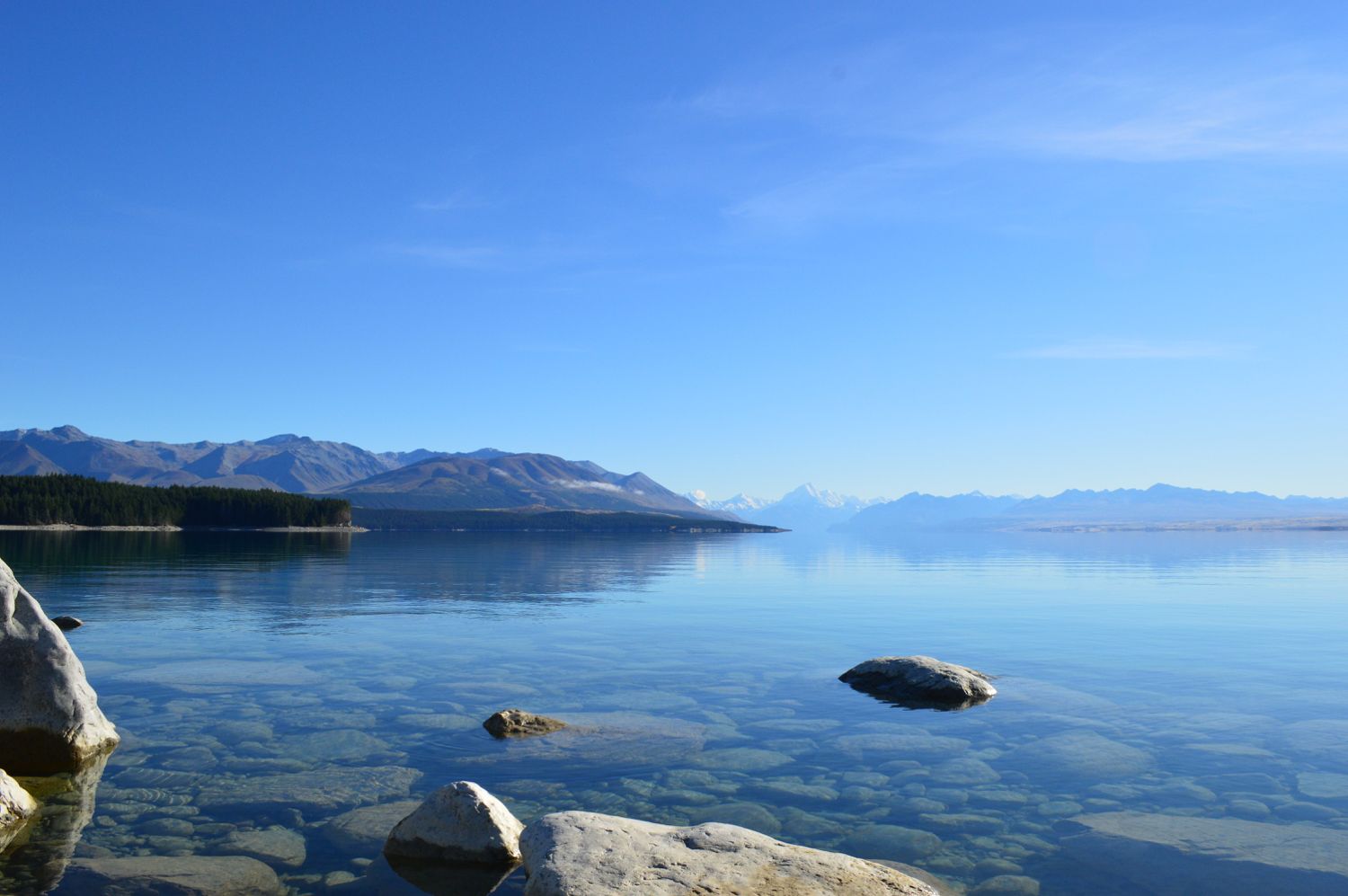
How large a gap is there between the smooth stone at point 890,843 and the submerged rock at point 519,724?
8.81 m

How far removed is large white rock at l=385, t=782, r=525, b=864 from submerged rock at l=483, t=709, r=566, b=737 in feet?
22.9

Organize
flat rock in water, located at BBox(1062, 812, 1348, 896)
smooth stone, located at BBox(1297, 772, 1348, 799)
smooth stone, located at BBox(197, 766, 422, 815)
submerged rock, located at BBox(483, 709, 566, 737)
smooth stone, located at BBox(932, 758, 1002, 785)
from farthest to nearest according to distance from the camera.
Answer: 1. submerged rock, located at BBox(483, 709, 566, 737)
2. smooth stone, located at BBox(932, 758, 1002, 785)
3. smooth stone, located at BBox(1297, 772, 1348, 799)
4. smooth stone, located at BBox(197, 766, 422, 815)
5. flat rock in water, located at BBox(1062, 812, 1348, 896)

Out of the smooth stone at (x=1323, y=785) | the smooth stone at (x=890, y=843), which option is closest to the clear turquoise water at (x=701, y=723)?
the smooth stone at (x=890, y=843)

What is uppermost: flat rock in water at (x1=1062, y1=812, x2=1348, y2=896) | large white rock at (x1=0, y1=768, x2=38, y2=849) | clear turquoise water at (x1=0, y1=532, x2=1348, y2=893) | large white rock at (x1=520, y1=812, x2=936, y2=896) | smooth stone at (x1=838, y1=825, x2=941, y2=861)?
large white rock at (x1=520, y1=812, x2=936, y2=896)

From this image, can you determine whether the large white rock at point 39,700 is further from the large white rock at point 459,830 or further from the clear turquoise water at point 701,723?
the large white rock at point 459,830

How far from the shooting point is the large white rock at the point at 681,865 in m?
12.0

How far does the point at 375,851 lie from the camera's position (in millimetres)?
14727

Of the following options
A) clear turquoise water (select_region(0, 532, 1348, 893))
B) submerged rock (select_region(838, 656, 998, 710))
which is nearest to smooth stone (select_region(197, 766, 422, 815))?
clear turquoise water (select_region(0, 532, 1348, 893))

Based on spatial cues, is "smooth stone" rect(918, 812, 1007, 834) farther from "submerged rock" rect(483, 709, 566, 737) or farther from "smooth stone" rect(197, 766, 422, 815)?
"smooth stone" rect(197, 766, 422, 815)

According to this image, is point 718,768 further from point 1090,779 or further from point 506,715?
point 1090,779

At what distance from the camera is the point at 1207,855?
1520 cm

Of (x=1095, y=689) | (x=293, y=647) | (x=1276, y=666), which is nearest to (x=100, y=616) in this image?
(x=293, y=647)

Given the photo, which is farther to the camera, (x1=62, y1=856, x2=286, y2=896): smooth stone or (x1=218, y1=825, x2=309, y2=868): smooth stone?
(x1=218, y1=825, x2=309, y2=868): smooth stone

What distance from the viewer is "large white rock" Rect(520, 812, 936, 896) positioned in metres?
12.0
